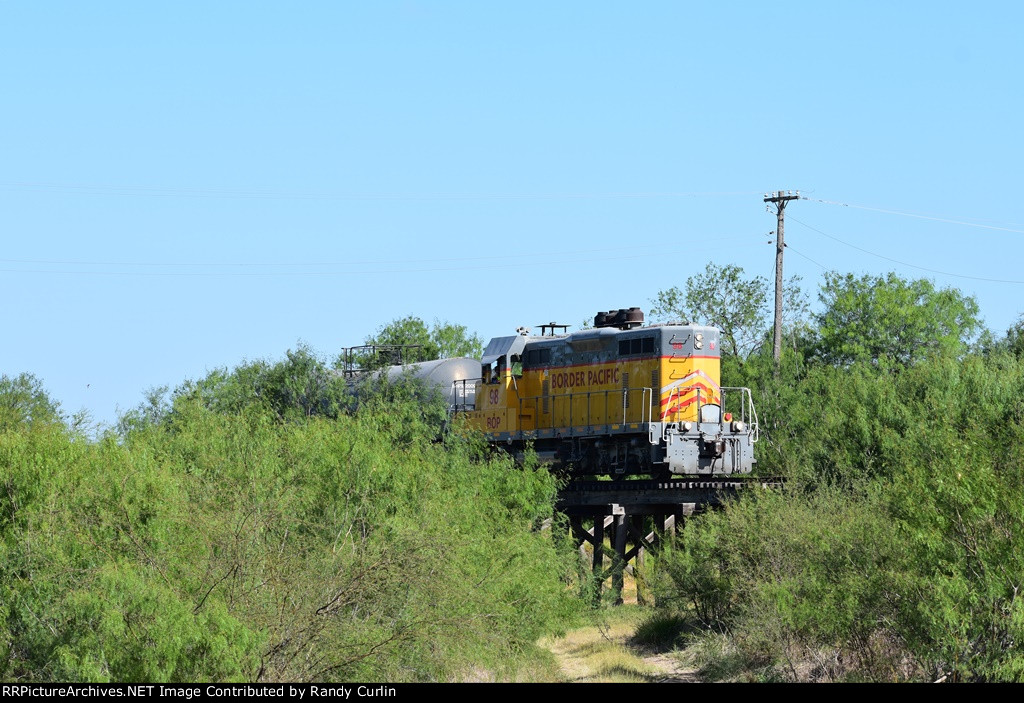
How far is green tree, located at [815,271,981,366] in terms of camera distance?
237ft

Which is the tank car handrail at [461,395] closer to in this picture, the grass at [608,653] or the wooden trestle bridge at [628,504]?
the wooden trestle bridge at [628,504]

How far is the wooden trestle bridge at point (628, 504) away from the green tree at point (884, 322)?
1529 inches

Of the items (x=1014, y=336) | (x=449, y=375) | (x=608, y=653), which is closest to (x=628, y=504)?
(x=608, y=653)

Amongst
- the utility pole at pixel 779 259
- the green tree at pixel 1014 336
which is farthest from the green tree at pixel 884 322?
the utility pole at pixel 779 259

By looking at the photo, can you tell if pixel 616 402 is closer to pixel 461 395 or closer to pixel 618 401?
pixel 618 401

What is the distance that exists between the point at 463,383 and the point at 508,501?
349 inches

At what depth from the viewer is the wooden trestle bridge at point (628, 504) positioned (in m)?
30.4

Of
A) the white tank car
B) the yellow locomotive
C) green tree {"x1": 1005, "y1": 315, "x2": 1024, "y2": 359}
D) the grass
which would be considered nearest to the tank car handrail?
the white tank car

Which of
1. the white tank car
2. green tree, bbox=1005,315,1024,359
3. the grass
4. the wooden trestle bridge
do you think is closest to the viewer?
the grass

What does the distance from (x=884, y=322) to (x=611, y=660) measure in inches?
1981

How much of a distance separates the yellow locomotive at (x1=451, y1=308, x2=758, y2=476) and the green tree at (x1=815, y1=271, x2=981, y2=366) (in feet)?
133

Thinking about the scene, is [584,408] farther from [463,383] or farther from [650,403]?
[463,383]

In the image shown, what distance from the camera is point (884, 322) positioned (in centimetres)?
7300

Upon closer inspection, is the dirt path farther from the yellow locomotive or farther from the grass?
the yellow locomotive
